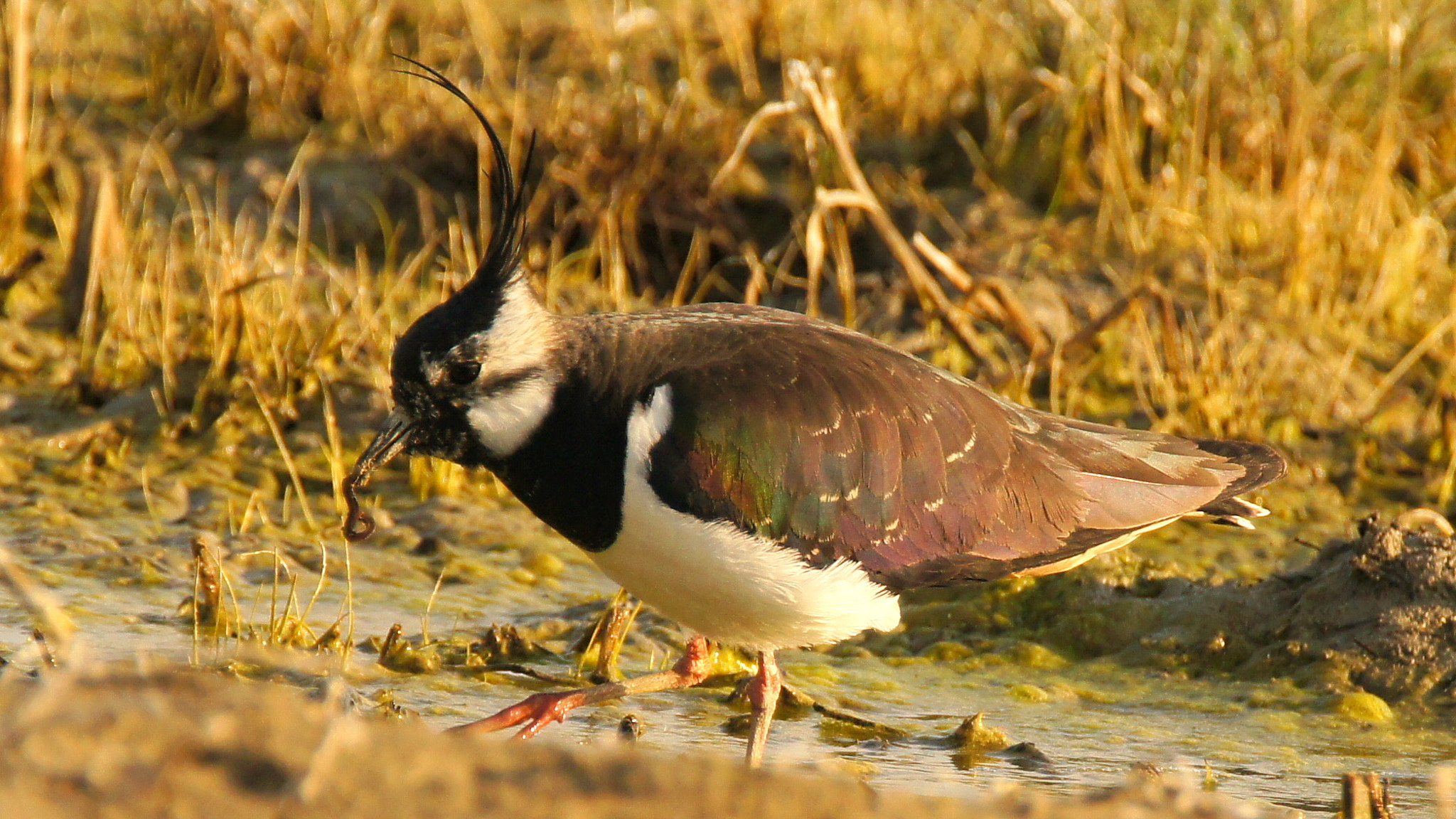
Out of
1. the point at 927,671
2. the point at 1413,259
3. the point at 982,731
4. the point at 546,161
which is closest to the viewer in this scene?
the point at 982,731

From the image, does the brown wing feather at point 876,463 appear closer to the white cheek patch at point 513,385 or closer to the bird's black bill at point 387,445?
the white cheek patch at point 513,385

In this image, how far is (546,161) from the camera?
795 centimetres

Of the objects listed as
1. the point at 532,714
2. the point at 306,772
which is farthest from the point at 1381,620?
the point at 306,772

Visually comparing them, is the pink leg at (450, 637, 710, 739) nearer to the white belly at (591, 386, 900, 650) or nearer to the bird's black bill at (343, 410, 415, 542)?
the white belly at (591, 386, 900, 650)

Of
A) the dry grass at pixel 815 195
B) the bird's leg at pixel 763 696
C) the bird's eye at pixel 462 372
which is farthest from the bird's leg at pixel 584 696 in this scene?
the dry grass at pixel 815 195

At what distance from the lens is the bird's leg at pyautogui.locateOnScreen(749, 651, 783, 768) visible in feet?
14.9

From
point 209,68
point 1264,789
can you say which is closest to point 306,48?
point 209,68

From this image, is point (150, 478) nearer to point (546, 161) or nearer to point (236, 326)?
point (236, 326)

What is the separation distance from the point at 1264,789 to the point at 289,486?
3.40m

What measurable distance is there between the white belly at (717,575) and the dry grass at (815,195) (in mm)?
2052

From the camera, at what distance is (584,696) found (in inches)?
178

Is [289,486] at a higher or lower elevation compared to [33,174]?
lower

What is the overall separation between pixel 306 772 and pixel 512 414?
2.01 m

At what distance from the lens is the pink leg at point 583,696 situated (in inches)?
171
